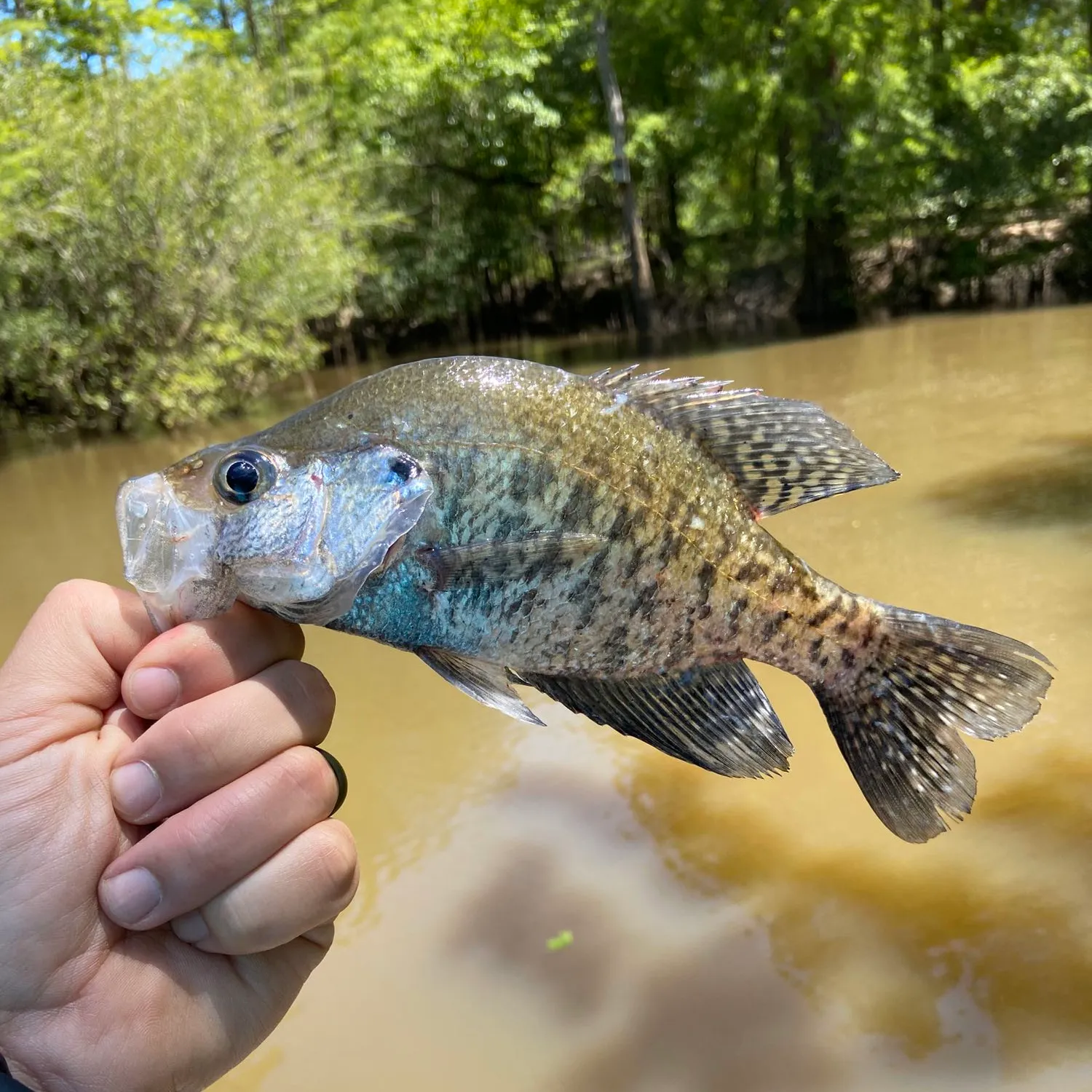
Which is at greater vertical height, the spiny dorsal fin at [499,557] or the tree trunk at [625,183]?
the tree trunk at [625,183]

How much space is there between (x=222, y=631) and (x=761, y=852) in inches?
114

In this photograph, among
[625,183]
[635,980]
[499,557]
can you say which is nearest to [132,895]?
[499,557]

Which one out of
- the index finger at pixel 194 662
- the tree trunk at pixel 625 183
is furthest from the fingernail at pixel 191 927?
the tree trunk at pixel 625 183

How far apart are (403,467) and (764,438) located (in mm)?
632

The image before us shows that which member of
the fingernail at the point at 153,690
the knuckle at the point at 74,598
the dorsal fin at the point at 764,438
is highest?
the dorsal fin at the point at 764,438

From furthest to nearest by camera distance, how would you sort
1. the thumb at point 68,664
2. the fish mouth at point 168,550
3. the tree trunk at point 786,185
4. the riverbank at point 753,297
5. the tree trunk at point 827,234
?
1. the tree trunk at point 786,185
2. the tree trunk at point 827,234
3. the riverbank at point 753,297
4. the thumb at point 68,664
5. the fish mouth at point 168,550

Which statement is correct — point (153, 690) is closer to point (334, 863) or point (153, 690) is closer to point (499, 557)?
point (334, 863)

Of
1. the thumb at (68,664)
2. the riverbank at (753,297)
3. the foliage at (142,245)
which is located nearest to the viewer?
the thumb at (68,664)

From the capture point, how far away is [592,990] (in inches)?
124

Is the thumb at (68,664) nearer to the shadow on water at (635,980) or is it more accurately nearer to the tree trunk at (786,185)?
the shadow on water at (635,980)

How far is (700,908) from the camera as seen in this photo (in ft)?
11.3

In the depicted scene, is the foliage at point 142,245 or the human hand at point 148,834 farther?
the foliage at point 142,245

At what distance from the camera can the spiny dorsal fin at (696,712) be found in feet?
4.92

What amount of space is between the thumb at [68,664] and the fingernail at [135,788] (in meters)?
0.14
